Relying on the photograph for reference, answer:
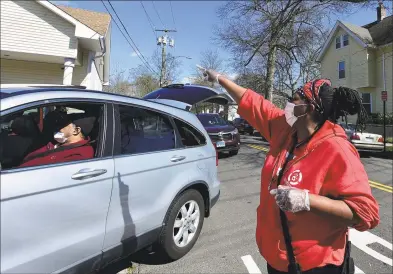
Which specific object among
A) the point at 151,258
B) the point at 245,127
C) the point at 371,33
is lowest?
the point at 151,258

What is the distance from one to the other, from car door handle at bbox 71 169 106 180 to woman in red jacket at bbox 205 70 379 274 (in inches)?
53.0

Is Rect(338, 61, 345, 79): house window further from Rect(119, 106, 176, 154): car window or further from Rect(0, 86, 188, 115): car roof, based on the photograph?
Rect(0, 86, 188, 115): car roof

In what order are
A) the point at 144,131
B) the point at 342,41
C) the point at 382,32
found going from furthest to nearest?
the point at 342,41
the point at 382,32
the point at 144,131

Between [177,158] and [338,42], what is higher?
[338,42]

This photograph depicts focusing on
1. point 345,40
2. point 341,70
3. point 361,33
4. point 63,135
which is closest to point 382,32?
point 361,33

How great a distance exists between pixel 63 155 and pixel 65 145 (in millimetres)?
250

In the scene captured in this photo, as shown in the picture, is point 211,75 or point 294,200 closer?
point 294,200

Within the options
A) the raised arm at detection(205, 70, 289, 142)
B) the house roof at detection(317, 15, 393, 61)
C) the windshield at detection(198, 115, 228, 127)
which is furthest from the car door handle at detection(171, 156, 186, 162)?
the house roof at detection(317, 15, 393, 61)

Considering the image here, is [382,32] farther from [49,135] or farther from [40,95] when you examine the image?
[40,95]

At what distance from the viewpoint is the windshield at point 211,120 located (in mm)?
12850

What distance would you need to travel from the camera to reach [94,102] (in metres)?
2.99

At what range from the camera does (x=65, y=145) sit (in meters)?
2.89

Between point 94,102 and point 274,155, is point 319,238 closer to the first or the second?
point 274,155

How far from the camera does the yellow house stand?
77.1 feet
